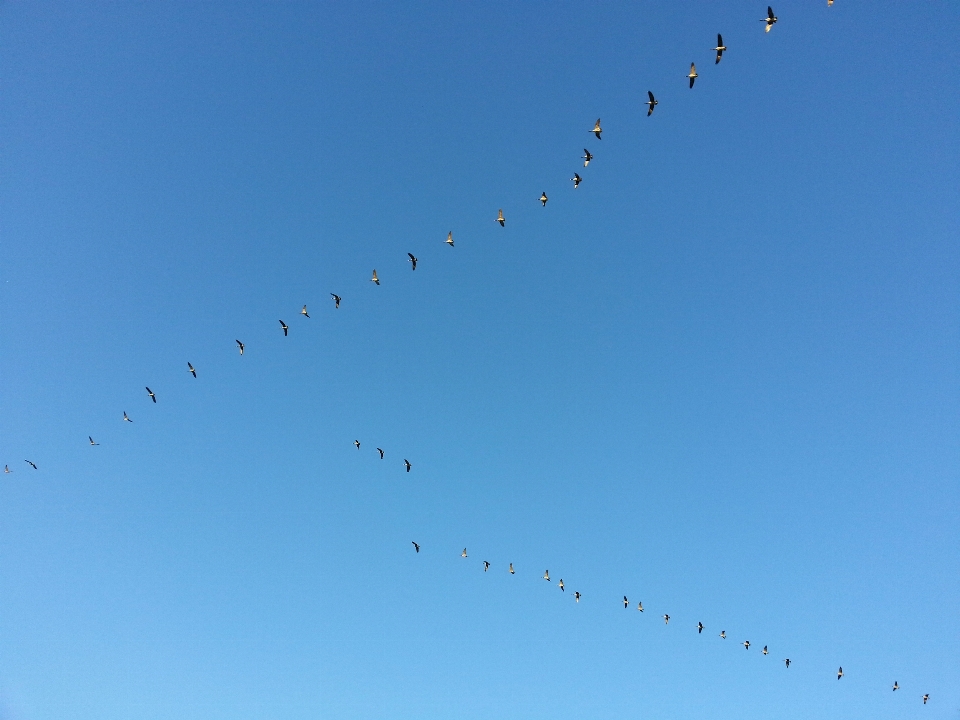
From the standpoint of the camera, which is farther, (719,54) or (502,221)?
(502,221)

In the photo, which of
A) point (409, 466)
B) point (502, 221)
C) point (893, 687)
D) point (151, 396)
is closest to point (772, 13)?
point (502, 221)

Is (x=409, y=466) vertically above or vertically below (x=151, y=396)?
below

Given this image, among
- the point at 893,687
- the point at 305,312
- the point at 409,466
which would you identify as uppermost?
the point at 305,312

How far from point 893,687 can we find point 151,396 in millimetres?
82597

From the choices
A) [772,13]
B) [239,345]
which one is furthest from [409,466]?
[772,13]

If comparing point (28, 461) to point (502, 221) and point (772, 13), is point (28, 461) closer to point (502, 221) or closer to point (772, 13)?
point (502, 221)

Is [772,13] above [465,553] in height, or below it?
above

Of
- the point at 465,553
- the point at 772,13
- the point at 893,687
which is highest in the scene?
the point at 772,13

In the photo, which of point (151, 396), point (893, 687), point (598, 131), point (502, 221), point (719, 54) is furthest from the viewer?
point (893, 687)

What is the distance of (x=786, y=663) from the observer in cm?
7388

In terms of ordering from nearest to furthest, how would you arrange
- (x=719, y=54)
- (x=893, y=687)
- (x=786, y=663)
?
(x=719, y=54)
(x=786, y=663)
(x=893, y=687)

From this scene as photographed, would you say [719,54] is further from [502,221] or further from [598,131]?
[502,221]

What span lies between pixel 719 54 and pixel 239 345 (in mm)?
46485

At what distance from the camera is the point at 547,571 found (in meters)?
79.1
